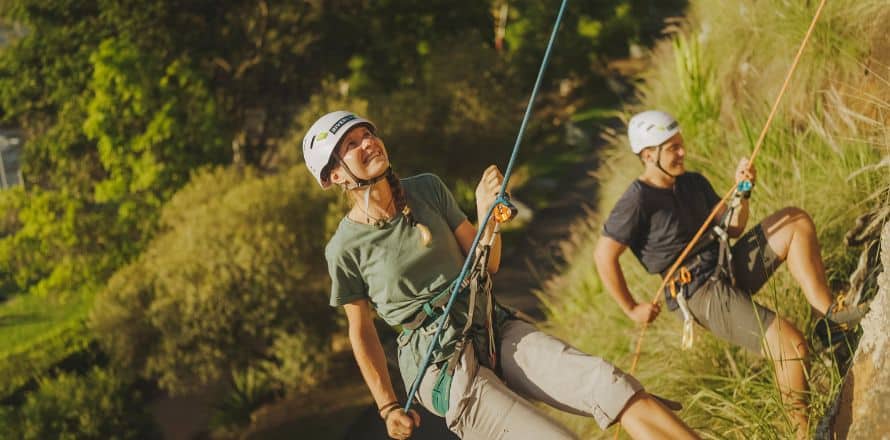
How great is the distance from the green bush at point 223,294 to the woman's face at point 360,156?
8.63m

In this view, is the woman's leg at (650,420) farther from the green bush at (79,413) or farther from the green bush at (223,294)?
the green bush at (79,413)

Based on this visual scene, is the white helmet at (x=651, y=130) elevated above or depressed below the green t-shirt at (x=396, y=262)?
above

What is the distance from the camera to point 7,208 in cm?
1487

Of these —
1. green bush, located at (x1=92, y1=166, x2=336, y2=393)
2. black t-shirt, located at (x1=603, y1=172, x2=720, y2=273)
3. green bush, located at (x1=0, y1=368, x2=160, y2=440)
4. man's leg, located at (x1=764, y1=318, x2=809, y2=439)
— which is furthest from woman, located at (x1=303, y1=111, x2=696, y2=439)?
green bush, located at (x1=0, y1=368, x2=160, y2=440)

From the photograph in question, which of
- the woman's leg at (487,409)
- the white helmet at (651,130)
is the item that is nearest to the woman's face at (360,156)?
the woman's leg at (487,409)

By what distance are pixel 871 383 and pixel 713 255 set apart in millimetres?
1426

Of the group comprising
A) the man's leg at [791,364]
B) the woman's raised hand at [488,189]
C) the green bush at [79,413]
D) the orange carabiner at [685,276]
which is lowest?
the green bush at [79,413]

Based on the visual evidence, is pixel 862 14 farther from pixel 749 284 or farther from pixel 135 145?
pixel 135 145

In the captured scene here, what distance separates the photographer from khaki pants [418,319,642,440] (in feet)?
10.4

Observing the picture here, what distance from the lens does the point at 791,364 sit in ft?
13.3

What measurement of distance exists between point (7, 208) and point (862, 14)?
14538 mm

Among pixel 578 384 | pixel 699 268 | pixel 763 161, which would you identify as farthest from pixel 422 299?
pixel 763 161

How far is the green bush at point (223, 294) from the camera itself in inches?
463

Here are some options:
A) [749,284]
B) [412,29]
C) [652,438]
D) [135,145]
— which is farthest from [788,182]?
[412,29]
